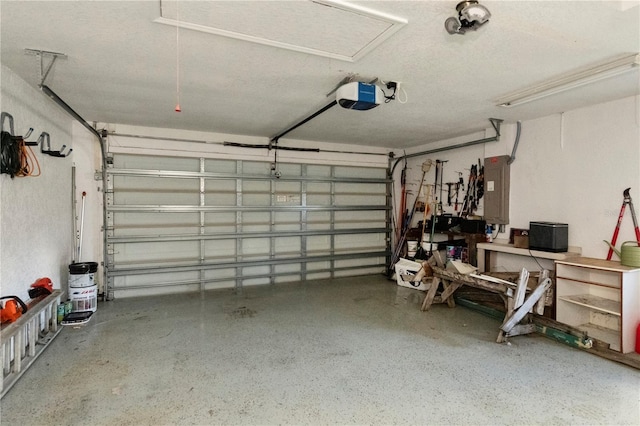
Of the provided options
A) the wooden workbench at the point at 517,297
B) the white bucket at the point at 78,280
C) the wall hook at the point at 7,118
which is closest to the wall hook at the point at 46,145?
the wall hook at the point at 7,118

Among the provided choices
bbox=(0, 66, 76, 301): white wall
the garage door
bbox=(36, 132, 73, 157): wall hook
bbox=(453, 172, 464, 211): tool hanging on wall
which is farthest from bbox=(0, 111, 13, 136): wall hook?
bbox=(453, 172, 464, 211): tool hanging on wall

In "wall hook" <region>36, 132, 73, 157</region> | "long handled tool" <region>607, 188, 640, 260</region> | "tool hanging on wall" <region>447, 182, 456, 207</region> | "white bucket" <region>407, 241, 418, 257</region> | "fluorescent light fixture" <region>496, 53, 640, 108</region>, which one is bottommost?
"white bucket" <region>407, 241, 418, 257</region>

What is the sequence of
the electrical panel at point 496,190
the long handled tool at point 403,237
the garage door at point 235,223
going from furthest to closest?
the long handled tool at point 403,237
the garage door at point 235,223
the electrical panel at point 496,190

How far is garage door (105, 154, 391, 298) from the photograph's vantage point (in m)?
4.87

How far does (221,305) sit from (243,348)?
1.50 metres

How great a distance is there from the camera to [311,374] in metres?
2.66

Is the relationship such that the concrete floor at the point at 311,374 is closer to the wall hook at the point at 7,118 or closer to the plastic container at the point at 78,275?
the plastic container at the point at 78,275

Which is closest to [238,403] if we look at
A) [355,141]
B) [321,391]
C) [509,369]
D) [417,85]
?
[321,391]

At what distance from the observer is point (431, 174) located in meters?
6.04

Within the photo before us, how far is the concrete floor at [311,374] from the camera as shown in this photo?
216cm

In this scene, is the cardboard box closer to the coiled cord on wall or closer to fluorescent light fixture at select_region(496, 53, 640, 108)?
fluorescent light fixture at select_region(496, 53, 640, 108)

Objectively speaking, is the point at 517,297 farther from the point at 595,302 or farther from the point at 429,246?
the point at 429,246

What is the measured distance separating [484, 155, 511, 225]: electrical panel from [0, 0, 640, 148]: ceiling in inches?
30.5

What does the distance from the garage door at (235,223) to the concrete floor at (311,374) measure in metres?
1.15
